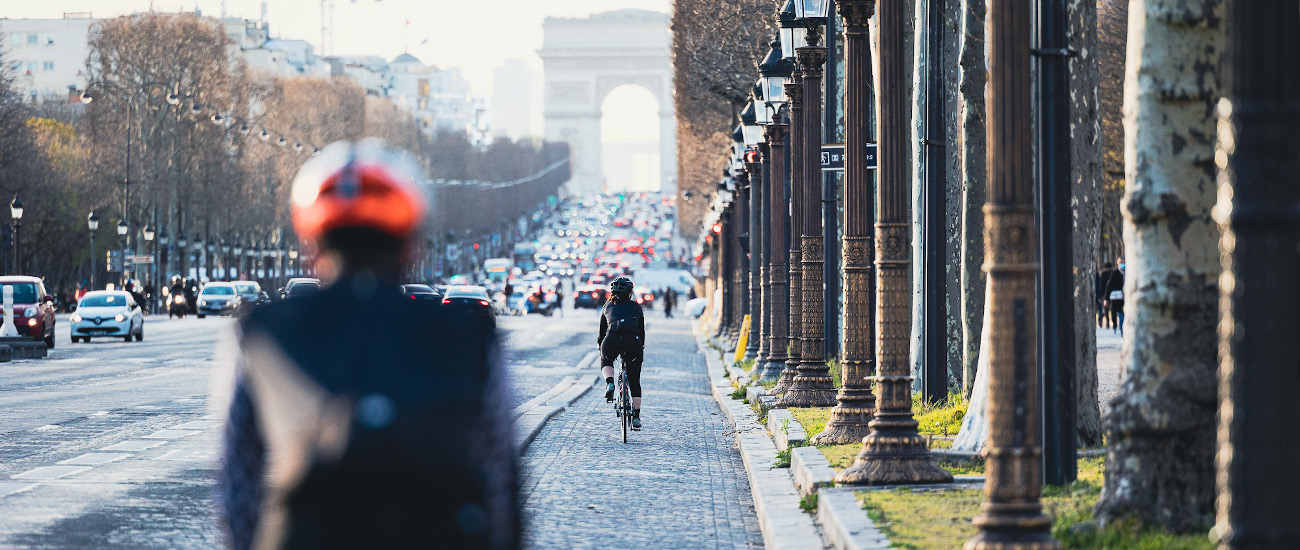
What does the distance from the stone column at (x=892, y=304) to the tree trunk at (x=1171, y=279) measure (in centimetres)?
351

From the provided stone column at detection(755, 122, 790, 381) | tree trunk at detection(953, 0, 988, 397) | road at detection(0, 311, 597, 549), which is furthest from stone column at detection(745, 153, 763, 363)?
tree trunk at detection(953, 0, 988, 397)

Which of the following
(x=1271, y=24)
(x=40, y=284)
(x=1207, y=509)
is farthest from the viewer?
(x=40, y=284)

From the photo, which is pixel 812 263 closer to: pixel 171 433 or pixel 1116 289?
pixel 171 433

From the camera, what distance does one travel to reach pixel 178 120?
83.1 m

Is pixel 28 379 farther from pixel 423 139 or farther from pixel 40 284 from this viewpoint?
pixel 423 139

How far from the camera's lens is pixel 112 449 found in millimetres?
16703

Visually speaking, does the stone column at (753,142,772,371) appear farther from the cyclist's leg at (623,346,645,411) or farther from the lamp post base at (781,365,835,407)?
the cyclist's leg at (623,346,645,411)

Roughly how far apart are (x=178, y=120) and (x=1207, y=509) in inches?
3047

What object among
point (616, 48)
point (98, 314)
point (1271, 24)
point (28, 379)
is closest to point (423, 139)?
point (616, 48)

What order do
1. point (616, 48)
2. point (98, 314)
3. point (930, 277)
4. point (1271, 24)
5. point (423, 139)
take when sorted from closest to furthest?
point (1271, 24) < point (930, 277) < point (98, 314) < point (423, 139) < point (616, 48)

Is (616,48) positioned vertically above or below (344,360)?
above

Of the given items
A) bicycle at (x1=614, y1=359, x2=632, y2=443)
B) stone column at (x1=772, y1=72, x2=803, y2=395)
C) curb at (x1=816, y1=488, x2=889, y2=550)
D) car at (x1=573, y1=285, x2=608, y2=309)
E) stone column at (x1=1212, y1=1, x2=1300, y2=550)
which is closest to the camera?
stone column at (x1=1212, y1=1, x2=1300, y2=550)

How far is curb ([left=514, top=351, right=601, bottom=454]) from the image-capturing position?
62.1ft

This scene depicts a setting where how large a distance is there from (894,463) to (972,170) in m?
4.14
